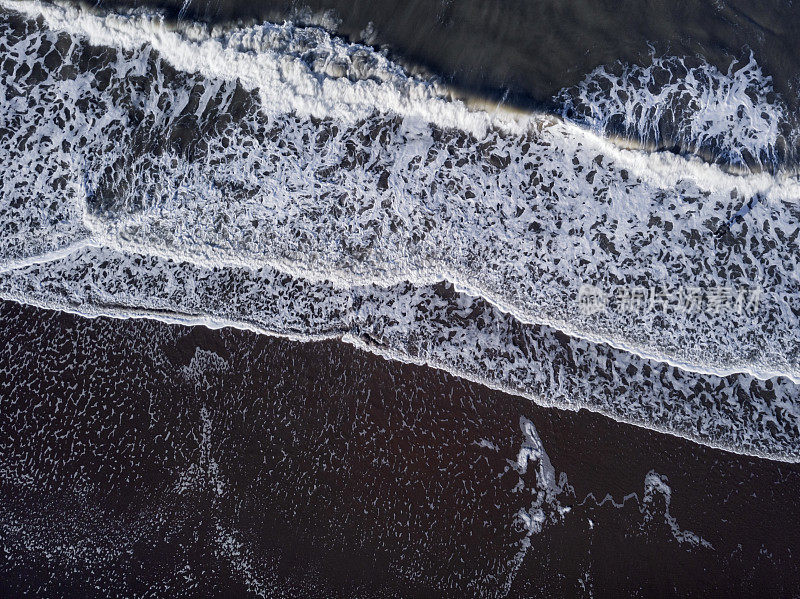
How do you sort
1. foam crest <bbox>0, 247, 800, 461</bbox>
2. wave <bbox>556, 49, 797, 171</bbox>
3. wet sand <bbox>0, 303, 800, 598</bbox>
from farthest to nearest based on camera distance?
wave <bbox>556, 49, 797, 171</bbox>
foam crest <bbox>0, 247, 800, 461</bbox>
wet sand <bbox>0, 303, 800, 598</bbox>

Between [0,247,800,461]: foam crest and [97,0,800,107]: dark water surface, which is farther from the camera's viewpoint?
[97,0,800,107]: dark water surface

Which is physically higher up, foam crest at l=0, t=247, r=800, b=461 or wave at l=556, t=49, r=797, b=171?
wave at l=556, t=49, r=797, b=171

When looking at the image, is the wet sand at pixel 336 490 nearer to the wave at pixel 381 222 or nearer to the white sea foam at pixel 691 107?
the wave at pixel 381 222

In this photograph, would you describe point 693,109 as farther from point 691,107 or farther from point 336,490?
point 336,490

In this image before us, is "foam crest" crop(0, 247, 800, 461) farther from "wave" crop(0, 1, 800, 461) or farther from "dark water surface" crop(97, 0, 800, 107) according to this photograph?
"dark water surface" crop(97, 0, 800, 107)

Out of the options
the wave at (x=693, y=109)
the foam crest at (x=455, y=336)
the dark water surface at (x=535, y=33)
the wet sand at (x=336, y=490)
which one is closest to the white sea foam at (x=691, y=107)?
the wave at (x=693, y=109)

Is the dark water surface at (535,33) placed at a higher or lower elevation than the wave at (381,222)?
higher

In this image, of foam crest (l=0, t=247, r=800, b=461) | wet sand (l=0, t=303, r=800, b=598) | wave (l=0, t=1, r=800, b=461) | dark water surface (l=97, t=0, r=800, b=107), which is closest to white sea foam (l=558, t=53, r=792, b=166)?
dark water surface (l=97, t=0, r=800, b=107)
